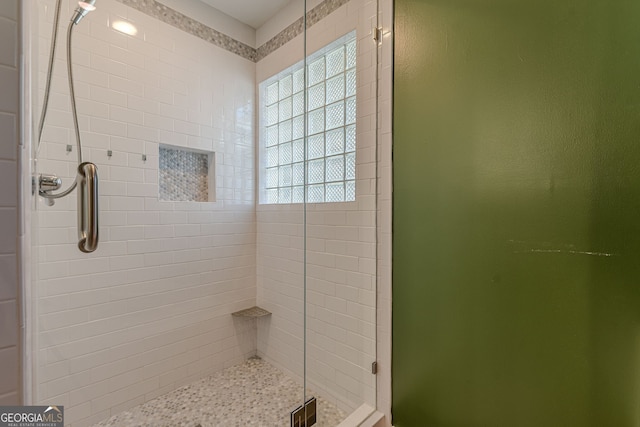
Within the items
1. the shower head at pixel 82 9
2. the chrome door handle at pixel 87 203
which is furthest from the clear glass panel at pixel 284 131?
the chrome door handle at pixel 87 203

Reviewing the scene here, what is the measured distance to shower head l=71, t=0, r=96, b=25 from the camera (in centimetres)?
140

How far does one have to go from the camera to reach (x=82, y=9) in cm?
144

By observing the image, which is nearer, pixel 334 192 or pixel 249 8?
pixel 334 192

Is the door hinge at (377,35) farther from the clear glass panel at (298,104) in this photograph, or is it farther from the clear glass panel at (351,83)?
the clear glass panel at (298,104)

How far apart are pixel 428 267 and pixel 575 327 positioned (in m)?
0.50

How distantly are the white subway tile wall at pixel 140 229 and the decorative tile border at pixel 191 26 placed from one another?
0.04 metres

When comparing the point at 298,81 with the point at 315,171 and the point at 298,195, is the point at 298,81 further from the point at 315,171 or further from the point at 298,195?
the point at 298,195

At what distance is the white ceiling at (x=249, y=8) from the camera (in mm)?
1971

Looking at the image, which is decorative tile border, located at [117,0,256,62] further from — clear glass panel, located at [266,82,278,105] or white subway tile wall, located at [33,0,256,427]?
clear glass panel, located at [266,82,278,105]

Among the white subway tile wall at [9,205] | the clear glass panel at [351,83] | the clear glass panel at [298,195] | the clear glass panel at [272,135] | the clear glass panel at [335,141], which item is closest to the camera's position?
the white subway tile wall at [9,205]

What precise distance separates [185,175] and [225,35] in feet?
3.48

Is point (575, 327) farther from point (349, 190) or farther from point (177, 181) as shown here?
point (177, 181)

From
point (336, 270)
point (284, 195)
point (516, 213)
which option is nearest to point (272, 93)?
point (284, 195)

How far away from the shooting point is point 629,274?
837mm
